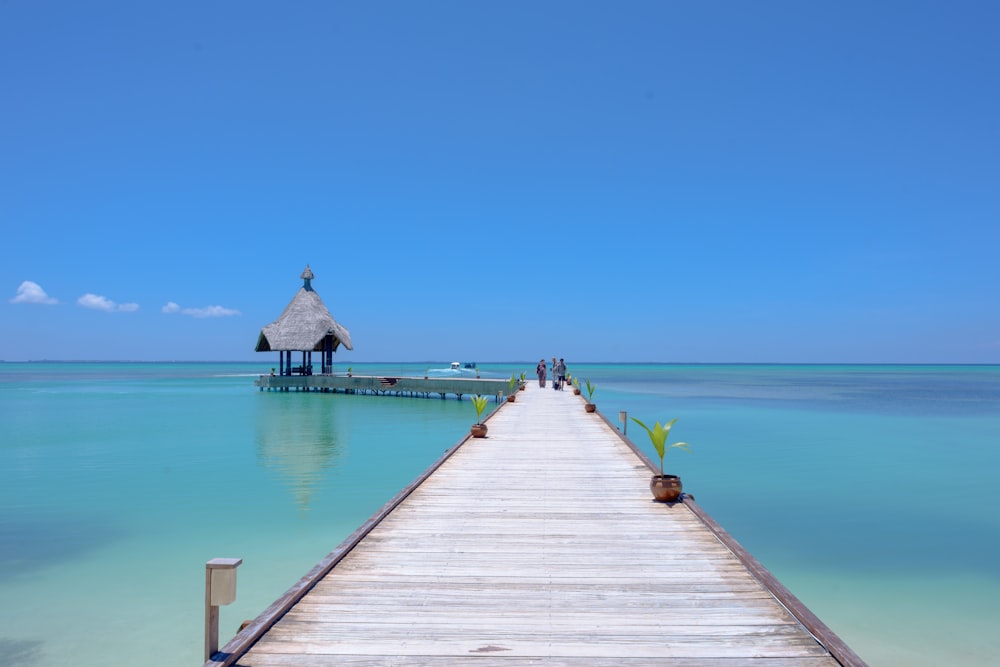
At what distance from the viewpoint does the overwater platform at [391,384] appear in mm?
34969

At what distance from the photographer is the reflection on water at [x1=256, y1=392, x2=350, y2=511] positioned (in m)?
14.1

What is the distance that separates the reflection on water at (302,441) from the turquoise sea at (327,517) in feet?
0.40

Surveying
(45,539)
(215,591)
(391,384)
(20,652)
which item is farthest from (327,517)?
(391,384)

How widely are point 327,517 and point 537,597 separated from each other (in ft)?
23.9

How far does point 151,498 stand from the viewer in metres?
12.3

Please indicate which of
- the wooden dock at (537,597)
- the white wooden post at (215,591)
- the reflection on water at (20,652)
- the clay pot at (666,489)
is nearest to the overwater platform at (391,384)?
the clay pot at (666,489)

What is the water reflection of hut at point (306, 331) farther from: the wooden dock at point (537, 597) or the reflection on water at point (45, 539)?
the wooden dock at point (537, 597)

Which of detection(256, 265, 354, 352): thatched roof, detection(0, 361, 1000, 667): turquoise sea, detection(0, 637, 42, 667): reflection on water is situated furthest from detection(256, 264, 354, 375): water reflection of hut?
detection(0, 637, 42, 667): reflection on water

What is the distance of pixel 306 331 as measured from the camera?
38406mm

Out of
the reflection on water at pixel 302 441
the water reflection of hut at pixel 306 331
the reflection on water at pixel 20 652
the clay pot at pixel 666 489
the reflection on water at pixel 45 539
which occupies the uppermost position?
the water reflection of hut at pixel 306 331

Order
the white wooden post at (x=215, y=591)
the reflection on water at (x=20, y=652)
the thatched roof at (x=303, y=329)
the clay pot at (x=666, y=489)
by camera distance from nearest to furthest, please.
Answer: the white wooden post at (x=215, y=591), the reflection on water at (x=20, y=652), the clay pot at (x=666, y=489), the thatched roof at (x=303, y=329)

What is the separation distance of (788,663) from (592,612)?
1.20 metres

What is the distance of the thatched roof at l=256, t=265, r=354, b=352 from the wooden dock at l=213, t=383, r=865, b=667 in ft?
107

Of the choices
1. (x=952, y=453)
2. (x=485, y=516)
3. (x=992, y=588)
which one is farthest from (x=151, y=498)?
(x=952, y=453)
